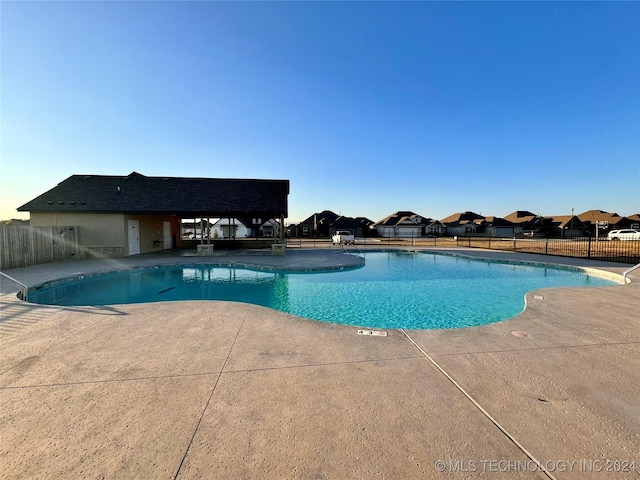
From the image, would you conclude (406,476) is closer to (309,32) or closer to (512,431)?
(512,431)

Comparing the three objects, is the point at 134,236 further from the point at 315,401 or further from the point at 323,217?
the point at 323,217

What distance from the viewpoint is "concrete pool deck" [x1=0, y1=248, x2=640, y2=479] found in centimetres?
196

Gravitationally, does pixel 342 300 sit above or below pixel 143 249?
below

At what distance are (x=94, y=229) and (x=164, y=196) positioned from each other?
4.17m

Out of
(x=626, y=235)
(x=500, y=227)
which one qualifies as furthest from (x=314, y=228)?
(x=626, y=235)

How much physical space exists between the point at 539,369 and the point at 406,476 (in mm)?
2592

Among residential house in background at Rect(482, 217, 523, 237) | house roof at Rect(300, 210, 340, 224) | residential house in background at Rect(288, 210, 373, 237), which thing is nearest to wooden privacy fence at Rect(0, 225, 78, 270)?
residential house in background at Rect(288, 210, 373, 237)

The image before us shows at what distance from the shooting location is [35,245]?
12.2 metres

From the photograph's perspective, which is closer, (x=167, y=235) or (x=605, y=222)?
(x=167, y=235)

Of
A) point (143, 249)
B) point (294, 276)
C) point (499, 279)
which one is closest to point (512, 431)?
point (294, 276)

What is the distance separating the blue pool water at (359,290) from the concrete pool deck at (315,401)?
2.37 metres

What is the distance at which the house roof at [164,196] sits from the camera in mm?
15148

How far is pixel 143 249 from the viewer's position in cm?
1728

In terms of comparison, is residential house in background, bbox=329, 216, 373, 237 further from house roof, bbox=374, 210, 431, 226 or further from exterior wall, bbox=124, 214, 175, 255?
exterior wall, bbox=124, 214, 175, 255
